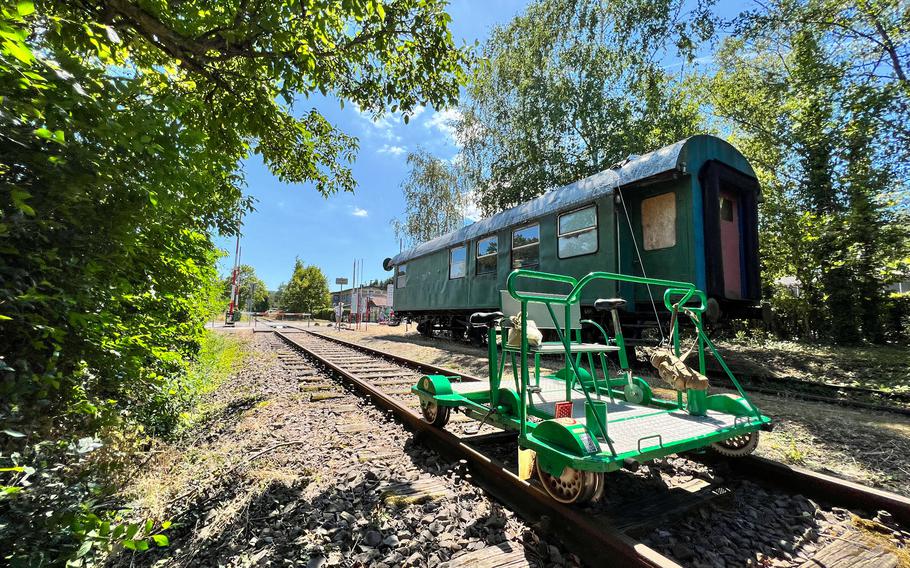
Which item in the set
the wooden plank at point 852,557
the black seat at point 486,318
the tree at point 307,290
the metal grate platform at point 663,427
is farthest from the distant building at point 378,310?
the wooden plank at point 852,557

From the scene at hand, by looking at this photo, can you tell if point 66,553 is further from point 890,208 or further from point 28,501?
point 890,208

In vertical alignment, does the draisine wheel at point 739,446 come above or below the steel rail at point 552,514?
above

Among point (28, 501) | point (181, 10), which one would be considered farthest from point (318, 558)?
point (181, 10)

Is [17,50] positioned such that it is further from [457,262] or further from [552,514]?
[457,262]

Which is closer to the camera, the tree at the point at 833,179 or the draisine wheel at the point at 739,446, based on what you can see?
the draisine wheel at the point at 739,446

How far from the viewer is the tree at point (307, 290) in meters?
50.8

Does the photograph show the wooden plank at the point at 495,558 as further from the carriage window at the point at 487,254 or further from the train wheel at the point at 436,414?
the carriage window at the point at 487,254

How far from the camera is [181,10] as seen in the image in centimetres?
359

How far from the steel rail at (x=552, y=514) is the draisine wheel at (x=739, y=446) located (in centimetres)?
132

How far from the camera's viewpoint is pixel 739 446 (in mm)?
2646

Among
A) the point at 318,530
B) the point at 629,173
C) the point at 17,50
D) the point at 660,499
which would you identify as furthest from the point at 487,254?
the point at 17,50

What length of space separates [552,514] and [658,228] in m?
5.74

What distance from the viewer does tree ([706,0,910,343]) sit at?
930 cm

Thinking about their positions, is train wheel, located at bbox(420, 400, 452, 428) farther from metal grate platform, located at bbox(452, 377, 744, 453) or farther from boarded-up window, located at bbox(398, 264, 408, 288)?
boarded-up window, located at bbox(398, 264, 408, 288)
